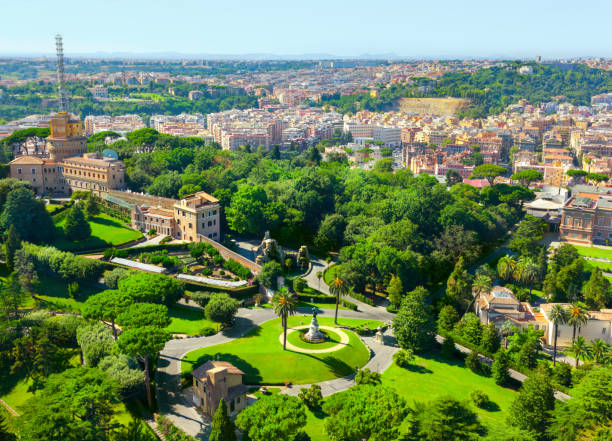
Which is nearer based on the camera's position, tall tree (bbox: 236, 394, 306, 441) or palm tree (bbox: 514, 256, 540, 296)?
tall tree (bbox: 236, 394, 306, 441)

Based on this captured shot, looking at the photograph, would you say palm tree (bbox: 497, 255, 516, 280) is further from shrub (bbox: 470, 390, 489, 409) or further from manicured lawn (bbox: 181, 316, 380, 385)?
shrub (bbox: 470, 390, 489, 409)

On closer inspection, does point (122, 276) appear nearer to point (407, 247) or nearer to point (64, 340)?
point (64, 340)

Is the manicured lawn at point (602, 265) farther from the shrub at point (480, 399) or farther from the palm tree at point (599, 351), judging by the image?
the shrub at point (480, 399)

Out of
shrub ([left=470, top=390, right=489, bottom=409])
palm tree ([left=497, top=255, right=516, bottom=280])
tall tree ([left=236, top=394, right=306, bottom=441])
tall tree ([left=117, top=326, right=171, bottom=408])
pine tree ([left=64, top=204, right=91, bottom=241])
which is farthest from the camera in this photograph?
pine tree ([left=64, top=204, right=91, bottom=241])

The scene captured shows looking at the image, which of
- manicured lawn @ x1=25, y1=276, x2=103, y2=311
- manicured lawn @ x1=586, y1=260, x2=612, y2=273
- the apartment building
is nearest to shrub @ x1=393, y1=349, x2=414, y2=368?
manicured lawn @ x1=586, y1=260, x2=612, y2=273

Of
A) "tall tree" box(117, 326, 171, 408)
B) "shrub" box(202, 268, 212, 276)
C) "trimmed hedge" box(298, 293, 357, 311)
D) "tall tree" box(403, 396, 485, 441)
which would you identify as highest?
"tall tree" box(117, 326, 171, 408)

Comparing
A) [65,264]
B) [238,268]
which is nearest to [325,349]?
[238,268]

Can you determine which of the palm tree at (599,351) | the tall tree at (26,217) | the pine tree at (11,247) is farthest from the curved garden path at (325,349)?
the tall tree at (26,217)
